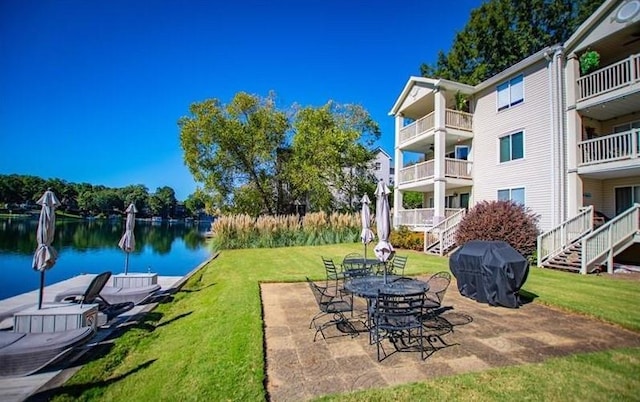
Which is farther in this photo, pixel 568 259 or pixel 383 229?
pixel 568 259

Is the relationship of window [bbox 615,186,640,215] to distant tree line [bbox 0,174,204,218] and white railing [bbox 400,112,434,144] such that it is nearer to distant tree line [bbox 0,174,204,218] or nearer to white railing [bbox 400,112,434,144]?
white railing [bbox 400,112,434,144]

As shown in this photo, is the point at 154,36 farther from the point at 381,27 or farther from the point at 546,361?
the point at 546,361

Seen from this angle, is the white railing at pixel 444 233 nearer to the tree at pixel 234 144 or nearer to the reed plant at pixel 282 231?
the reed plant at pixel 282 231

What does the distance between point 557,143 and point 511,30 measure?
1751cm

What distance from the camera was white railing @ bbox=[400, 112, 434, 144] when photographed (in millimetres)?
17672

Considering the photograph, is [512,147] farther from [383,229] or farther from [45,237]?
[45,237]

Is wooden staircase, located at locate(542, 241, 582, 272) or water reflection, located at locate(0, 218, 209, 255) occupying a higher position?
wooden staircase, located at locate(542, 241, 582, 272)

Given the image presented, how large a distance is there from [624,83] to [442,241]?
8532 mm

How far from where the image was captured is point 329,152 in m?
22.5

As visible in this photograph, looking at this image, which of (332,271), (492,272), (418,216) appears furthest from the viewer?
(418,216)

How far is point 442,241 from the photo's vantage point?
47.2ft

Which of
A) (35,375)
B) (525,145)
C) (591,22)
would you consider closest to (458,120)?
(525,145)

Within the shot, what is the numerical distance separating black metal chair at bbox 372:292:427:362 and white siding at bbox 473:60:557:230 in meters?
12.0

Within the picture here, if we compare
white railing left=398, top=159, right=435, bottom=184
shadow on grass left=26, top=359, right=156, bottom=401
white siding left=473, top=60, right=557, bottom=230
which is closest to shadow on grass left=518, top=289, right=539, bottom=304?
shadow on grass left=26, top=359, right=156, bottom=401
